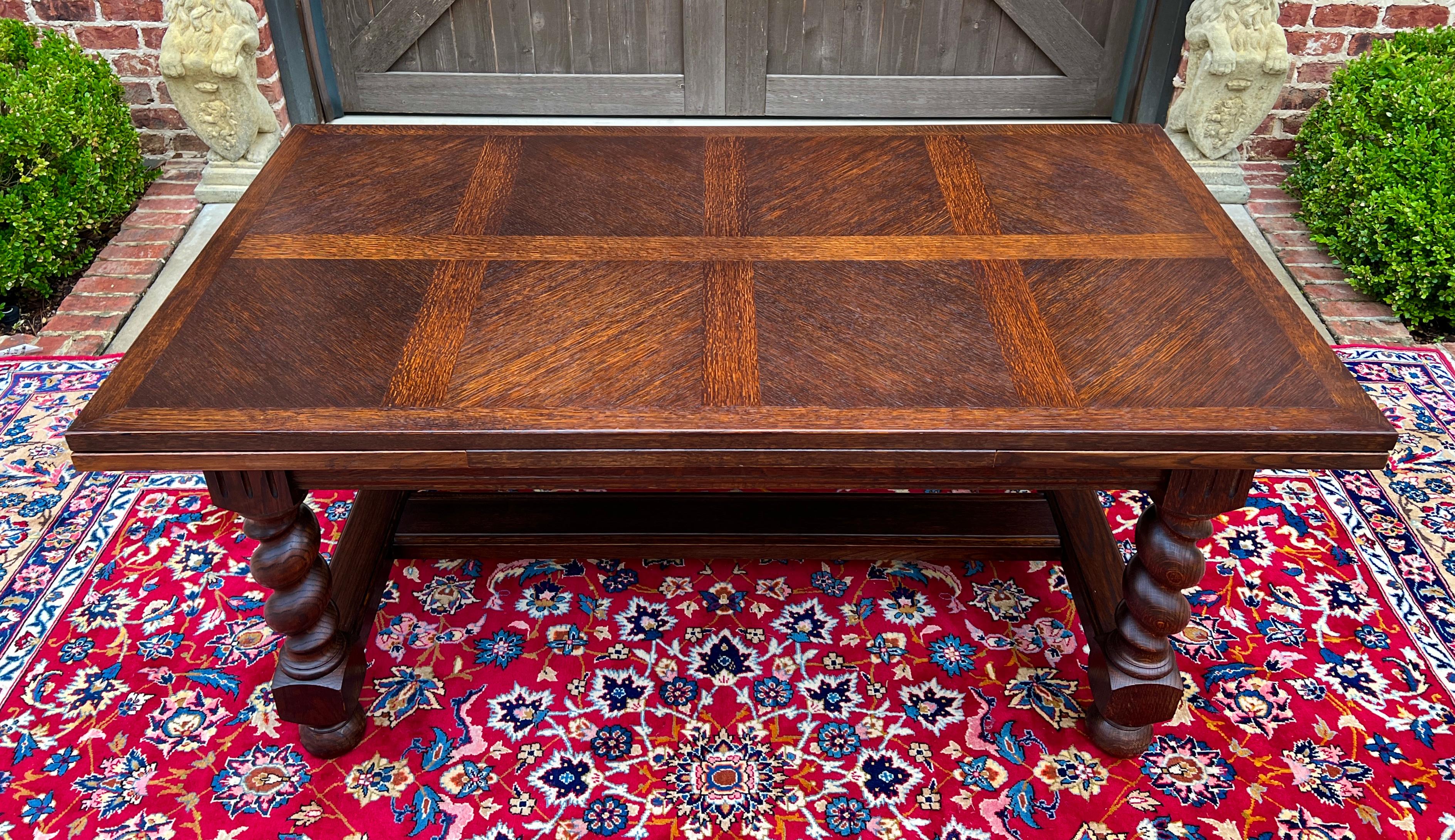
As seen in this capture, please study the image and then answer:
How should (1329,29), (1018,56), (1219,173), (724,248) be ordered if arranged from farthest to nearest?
(1018,56) → (1219,173) → (1329,29) → (724,248)

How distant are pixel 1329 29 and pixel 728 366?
3.31m

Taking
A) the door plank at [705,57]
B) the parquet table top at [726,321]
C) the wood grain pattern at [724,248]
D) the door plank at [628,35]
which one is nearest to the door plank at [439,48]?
the door plank at [628,35]

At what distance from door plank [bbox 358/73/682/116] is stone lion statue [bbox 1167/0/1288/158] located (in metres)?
1.97

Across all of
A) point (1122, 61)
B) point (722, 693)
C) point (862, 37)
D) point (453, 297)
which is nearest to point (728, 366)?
point (453, 297)

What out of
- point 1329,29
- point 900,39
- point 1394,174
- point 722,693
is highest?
point 1329,29

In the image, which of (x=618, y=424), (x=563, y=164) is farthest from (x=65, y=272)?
(x=618, y=424)

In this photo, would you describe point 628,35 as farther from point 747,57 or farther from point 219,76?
point 219,76

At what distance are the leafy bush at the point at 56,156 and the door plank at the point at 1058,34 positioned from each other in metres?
3.37

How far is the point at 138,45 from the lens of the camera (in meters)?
3.85

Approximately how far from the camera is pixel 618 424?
5.35ft

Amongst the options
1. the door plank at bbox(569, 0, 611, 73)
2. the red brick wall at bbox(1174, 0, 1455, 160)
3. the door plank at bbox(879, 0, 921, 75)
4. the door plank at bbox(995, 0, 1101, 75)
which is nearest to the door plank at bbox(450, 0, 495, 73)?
the door plank at bbox(569, 0, 611, 73)

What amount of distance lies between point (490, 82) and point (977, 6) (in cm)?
199

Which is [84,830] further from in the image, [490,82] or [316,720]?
[490,82]

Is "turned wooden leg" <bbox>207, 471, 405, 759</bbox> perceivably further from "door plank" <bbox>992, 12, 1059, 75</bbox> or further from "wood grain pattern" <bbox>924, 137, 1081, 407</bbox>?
"door plank" <bbox>992, 12, 1059, 75</bbox>
